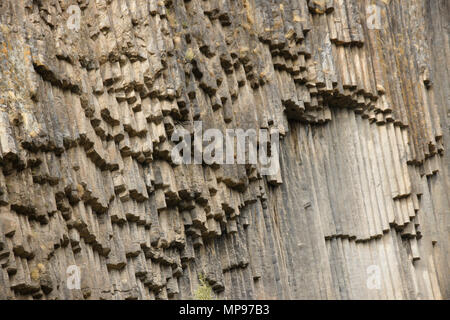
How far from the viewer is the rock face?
1088 cm

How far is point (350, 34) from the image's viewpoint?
16938 mm

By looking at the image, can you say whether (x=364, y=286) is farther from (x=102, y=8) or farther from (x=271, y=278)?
(x=102, y=8)

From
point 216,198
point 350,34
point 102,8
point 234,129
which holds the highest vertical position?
point 350,34

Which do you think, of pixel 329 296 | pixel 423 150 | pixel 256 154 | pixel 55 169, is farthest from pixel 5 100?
pixel 423 150

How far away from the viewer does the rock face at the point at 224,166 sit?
10.9m

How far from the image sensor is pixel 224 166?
14016 millimetres

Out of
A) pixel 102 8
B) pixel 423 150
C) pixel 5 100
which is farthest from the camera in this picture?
pixel 423 150

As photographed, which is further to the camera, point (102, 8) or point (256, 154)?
point (256, 154)

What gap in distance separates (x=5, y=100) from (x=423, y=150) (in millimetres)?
9592

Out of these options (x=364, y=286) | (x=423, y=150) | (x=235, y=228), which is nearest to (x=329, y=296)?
(x=364, y=286)

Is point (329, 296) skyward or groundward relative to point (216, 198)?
groundward

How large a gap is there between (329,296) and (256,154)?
273cm

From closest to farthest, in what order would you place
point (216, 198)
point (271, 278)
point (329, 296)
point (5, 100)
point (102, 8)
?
1. point (5, 100)
2. point (102, 8)
3. point (216, 198)
4. point (271, 278)
5. point (329, 296)

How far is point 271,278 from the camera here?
14.9m
